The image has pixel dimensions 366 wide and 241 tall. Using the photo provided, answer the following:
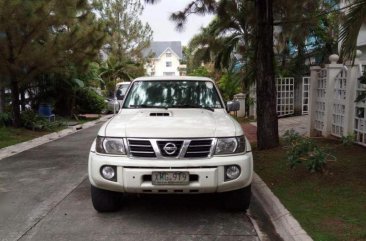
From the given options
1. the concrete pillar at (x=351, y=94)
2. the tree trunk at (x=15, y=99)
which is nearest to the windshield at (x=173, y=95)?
the concrete pillar at (x=351, y=94)

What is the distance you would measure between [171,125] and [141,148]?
47 cm

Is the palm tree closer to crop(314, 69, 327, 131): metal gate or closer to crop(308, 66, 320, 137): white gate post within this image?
crop(314, 69, 327, 131): metal gate

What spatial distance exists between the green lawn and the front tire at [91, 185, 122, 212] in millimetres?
6757

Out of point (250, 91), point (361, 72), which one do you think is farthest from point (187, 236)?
point (250, 91)

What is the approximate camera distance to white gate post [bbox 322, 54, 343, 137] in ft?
32.8

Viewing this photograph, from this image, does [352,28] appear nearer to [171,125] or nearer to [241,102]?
[171,125]

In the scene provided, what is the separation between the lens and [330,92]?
10195 millimetres

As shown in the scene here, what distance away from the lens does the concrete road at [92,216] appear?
4.90 meters

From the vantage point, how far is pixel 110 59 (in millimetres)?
37094

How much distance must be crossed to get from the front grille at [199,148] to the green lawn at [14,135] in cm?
784

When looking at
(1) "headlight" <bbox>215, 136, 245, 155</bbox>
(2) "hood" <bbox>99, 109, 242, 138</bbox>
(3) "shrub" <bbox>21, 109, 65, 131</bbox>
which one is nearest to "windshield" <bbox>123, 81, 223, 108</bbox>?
(2) "hood" <bbox>99, 109, 242, 138</bbox>

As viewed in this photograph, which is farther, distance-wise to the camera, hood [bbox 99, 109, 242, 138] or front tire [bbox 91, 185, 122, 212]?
front tire [bbox 91, 185, 122, 212]

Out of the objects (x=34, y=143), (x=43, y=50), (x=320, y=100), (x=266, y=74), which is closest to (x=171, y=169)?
(x=266, y=74)

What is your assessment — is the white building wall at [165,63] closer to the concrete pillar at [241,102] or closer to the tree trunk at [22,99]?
the concrete pillar at [241,102]
